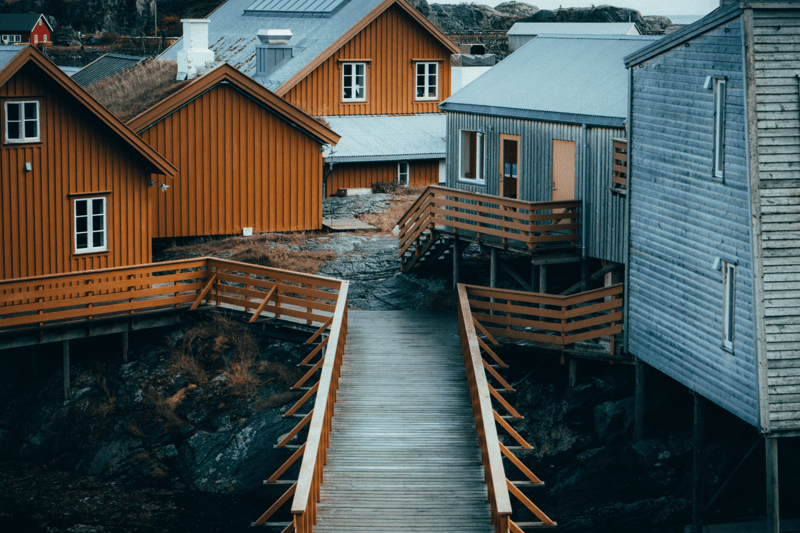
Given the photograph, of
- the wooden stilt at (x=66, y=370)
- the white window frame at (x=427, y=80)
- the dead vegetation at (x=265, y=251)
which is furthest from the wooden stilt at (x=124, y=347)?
the white window frame at (x=427, y=80)

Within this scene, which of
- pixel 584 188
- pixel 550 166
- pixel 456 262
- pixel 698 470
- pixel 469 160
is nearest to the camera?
pixel 698 470

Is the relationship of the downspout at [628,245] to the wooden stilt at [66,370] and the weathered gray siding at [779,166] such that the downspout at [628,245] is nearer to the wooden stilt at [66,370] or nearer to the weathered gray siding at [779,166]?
the weathered gray siding at [779,166]

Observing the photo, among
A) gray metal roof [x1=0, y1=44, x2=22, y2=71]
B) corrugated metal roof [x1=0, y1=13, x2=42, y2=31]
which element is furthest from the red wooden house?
gray metal roof [x1=0, y1=44, x2=22, y2=71]

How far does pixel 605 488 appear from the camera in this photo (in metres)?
19.9

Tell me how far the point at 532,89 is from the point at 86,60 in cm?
5511

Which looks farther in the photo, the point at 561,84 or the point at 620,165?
the point at 561,84

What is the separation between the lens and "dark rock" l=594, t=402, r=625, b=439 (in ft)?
68.0

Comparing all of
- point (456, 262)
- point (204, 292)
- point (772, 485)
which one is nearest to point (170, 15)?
point (204, 292)

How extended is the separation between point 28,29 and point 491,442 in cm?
7499

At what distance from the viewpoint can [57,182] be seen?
24500 mm

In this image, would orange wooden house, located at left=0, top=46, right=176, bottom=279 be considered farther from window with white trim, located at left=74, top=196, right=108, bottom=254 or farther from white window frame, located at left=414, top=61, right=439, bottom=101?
white window frame, located at left=414, top=61, right=439, bottom=101

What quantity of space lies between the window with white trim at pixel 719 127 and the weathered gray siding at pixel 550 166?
5.05 m

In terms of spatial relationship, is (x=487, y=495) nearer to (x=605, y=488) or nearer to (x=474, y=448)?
(x=474, y=448)

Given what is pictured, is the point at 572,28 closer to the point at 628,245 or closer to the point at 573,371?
the point at 573,371
